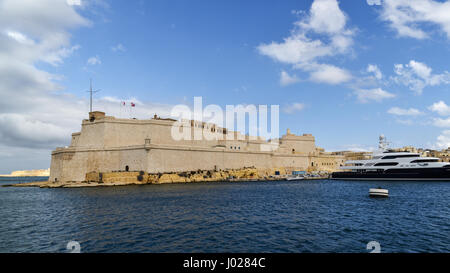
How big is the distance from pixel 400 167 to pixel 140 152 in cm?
4476

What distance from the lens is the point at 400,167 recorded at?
45.9 m

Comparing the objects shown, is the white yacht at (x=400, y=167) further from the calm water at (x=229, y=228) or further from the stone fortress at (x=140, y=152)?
the calm water at (x=229, y=228)

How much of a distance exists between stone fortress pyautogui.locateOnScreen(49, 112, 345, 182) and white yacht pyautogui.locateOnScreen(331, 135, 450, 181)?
78.5 ft

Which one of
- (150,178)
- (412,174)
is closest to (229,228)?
(150,178)

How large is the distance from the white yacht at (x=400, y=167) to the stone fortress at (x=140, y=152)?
2391 cm

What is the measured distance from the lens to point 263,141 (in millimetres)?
74938

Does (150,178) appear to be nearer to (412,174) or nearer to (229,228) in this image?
(229,228)

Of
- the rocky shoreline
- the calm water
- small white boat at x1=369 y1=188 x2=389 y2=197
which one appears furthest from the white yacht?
the calm water

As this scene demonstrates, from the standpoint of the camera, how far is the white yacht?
43.7 m

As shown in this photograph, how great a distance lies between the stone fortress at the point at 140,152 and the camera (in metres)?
47.5

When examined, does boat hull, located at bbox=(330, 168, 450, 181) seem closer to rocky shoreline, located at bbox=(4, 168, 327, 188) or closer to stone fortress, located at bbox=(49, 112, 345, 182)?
rocky shoreline, located at bbox=(4, 168, 327, 188)

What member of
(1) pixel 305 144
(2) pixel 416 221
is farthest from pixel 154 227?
(1) pixel 305 144
